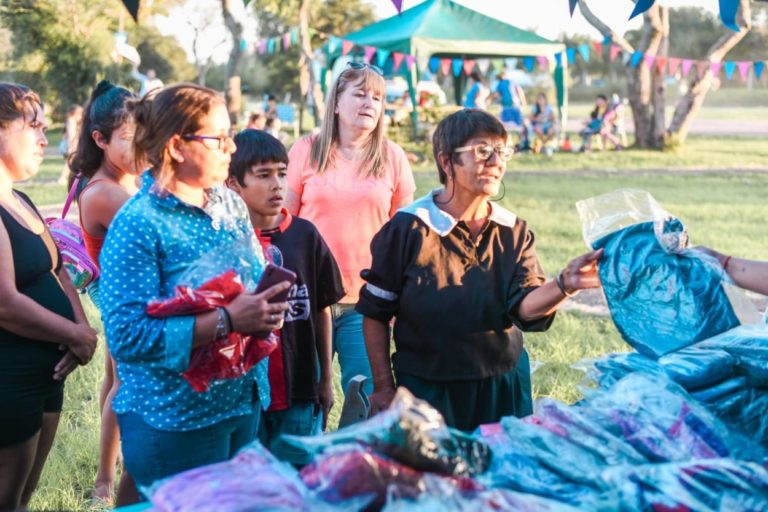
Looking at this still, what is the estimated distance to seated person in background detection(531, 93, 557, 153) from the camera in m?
22.2

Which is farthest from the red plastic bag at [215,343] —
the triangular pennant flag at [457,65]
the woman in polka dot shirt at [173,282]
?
the triangular pennant flag at [457,65]

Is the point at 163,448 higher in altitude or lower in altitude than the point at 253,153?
lower

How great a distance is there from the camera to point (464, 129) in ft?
8.84

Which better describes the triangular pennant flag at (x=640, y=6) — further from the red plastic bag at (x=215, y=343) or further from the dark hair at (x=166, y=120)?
the red plastic bag at (x=215, y=343)

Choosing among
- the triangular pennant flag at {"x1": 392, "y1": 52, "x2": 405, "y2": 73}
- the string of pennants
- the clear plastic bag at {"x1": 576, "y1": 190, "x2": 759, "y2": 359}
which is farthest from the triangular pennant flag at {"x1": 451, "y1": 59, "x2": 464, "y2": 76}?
the clear plastic bag at {"x1": 576, "y1": 190, "x2": 759, "y2": 359}

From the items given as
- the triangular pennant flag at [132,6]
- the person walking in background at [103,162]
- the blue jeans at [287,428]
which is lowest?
the blue jeans at [287,428]

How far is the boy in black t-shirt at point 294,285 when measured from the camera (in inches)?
111

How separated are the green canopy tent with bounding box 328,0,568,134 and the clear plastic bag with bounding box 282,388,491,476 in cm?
1735

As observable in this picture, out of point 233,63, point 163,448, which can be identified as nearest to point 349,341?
point 163,448

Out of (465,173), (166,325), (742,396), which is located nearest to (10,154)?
A: (166,325)

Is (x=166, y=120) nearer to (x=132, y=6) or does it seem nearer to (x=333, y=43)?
(x=132, y=6)

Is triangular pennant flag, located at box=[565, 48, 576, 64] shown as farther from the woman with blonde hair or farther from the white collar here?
the white collar

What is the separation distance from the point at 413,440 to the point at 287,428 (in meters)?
1.40

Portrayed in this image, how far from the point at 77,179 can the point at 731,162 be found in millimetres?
16198
